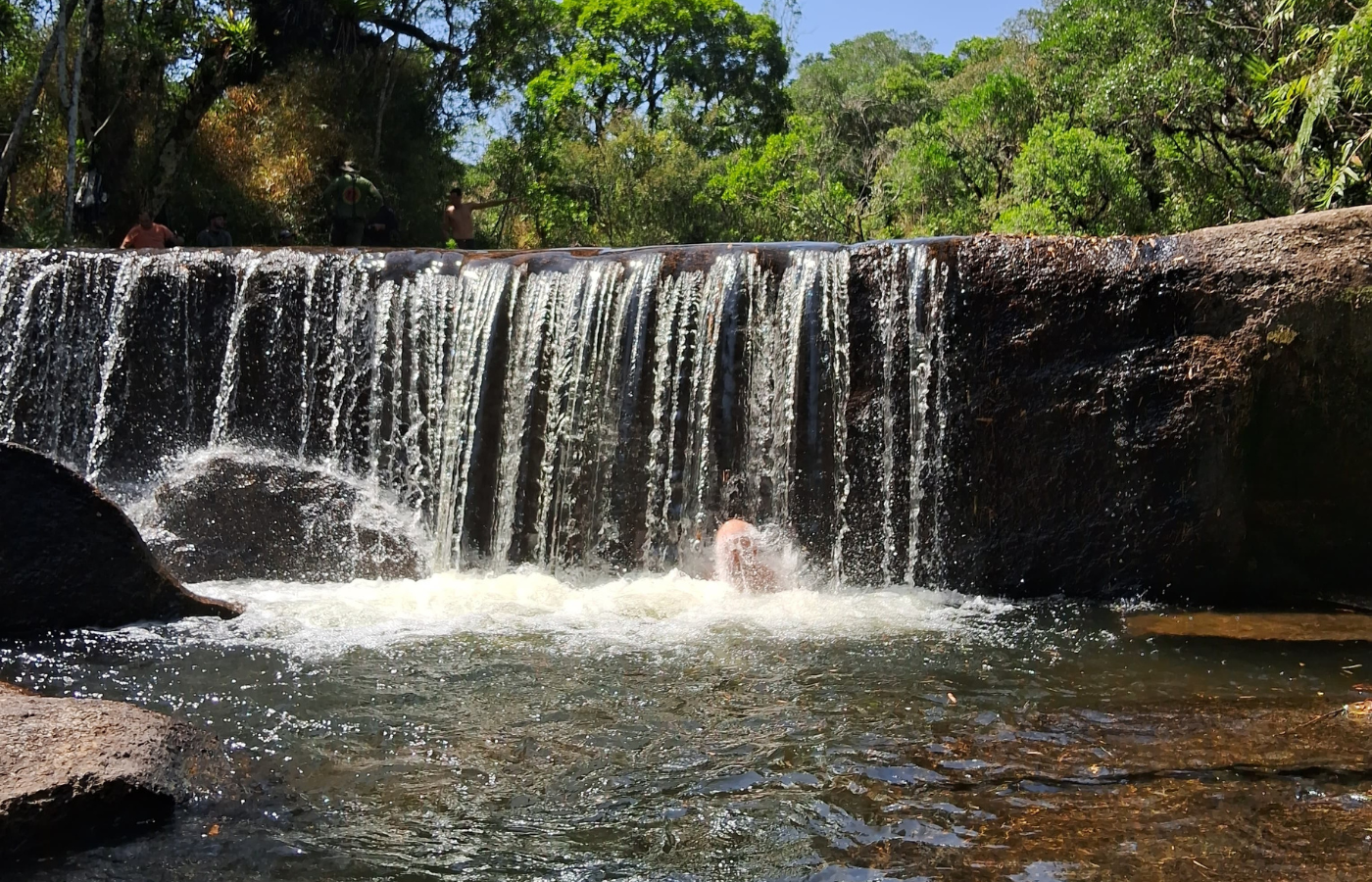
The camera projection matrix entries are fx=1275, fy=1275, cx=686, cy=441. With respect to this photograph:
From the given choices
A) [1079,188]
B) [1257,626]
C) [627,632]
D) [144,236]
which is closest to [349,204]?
[144,236]

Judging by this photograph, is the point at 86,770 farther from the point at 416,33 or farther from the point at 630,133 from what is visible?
the point at 630,133

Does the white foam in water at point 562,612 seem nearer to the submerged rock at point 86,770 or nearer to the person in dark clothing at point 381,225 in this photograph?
the submerged rock at point 86,770

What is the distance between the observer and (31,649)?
6.00 m

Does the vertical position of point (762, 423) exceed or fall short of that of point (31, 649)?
it exceeds it

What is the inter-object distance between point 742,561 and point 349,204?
911 centimetres

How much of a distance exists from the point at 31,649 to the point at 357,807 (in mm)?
2774

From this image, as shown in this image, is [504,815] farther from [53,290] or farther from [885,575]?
[53,290]

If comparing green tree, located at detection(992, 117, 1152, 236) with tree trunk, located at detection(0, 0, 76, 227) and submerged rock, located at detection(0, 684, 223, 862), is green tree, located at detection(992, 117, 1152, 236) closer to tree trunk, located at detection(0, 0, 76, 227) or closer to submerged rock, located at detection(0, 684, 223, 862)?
tree trunk, located at detection(0, 0, 76, 227)

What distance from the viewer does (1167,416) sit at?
25.1 ft

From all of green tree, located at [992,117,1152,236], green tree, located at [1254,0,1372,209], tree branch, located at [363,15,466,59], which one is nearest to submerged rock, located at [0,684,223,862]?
green tree, located at [1254,0,1372,209]

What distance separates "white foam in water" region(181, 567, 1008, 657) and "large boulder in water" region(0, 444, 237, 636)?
396 mm

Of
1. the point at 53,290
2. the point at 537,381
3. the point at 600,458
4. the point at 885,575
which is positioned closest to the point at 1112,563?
the point at 885,575

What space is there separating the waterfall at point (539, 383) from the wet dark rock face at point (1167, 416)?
1.13ft

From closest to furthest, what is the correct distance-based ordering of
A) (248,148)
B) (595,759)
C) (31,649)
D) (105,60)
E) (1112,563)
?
1. (595,759)
2. (31,649)
3. (1112,563)
4. (105,60)
5. (248,148)
